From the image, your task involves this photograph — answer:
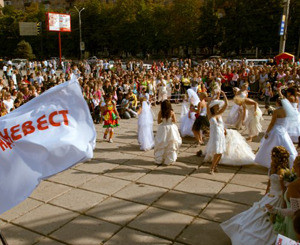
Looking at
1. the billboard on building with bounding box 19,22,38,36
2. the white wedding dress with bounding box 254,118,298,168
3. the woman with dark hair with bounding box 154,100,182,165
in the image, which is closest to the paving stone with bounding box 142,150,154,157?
the woman with dark hair with bounding box 154,100,182,165

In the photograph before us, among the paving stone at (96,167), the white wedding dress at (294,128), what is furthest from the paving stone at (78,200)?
the white wedding dress at (294,128)

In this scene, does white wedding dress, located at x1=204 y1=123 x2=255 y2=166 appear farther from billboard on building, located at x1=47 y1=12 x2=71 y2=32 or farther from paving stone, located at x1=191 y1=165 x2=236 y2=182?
billboard on building, located at x1=47 y1=12 x2=71 y2=32

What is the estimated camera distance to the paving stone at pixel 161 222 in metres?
4.66

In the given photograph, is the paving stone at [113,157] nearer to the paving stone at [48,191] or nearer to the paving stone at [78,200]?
the paving stone at [48,191]

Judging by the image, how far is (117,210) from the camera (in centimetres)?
529

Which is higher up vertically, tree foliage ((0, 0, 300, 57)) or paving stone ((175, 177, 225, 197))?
tree foliage ((0, 0, 300, 57))

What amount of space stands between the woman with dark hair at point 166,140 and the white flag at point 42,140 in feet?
12.9

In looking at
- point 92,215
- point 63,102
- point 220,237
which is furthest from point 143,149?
point 63,102

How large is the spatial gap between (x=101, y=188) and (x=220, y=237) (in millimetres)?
2669

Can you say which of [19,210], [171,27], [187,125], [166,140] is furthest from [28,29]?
[19,210]

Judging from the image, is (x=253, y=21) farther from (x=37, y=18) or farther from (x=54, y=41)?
(x=37, y=18)

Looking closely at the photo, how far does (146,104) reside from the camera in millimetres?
8914

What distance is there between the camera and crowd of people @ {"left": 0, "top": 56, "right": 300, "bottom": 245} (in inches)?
156

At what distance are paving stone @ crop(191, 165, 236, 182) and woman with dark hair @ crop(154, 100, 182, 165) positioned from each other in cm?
75
